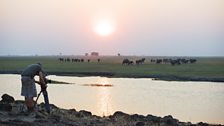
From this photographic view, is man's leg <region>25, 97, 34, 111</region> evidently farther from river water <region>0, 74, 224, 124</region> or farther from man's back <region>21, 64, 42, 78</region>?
river water <region>0, 74, 224, 124</region>

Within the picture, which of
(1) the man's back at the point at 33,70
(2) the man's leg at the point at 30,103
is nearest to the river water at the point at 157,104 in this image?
(2) the man's leg at the point at 30,103

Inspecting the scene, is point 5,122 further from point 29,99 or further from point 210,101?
point 210,101

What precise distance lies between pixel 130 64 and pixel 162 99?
5400 cm

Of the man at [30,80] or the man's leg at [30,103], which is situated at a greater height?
the man at [30,80]

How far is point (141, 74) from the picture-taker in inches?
2255

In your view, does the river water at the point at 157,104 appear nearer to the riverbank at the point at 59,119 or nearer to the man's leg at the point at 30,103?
the riverbank at the point at 59,119

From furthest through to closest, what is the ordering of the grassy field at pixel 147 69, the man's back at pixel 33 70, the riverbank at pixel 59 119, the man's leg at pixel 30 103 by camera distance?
the grassy field at pixel 147 69 → the man's leg at pixel 30 103 → the man's back at pixel 33 70 → the riverbank at pixel 59 119

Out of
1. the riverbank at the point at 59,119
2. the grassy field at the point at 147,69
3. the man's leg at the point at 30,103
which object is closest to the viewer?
the riverbank at the point at 59,119

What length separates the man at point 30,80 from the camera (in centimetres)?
1537

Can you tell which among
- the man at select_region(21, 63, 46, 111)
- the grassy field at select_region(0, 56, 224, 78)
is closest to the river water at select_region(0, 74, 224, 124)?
the man at select_region(21, 63, 46, 111)

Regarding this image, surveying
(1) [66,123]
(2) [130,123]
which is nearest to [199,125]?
(2) [130,123]

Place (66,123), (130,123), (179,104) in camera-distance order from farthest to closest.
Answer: (179,104), (130,123), (66,123)

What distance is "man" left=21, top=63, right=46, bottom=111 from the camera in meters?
15.4

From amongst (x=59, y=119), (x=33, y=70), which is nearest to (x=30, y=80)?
(x=33, y=70)
